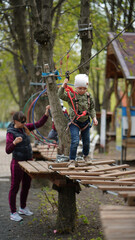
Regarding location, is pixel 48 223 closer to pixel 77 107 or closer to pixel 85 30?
pixel 77 107

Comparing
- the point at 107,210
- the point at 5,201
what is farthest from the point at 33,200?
the point at 107,210

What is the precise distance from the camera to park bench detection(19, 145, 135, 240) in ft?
9.18

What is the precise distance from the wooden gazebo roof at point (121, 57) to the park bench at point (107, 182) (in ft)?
15.3

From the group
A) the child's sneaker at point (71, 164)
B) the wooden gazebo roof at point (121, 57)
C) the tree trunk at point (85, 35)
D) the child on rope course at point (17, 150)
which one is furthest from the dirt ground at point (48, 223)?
the wooden gazebo roof at point (121, 57)

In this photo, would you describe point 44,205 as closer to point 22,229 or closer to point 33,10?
point 22,229

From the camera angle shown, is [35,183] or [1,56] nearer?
[35,183]

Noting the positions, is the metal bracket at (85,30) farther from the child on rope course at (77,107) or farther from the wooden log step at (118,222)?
the wooden log step at (118,222)

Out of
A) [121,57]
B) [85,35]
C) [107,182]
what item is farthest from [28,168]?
[121,57]

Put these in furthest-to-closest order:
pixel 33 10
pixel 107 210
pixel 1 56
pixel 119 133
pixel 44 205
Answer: pixel 1 56 < pixel 119 133 < pixel 44 205 < pixel 33 10 < pixel 107 210

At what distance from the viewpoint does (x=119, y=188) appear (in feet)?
13.0

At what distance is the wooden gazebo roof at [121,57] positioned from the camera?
11.3 meters

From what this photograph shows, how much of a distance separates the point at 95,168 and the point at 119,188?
1.46 meters

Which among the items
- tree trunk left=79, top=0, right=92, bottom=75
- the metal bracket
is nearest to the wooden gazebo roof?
tree trunk left=79, top=0, right=92, bottom=75

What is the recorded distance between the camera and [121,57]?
11.8 meters
